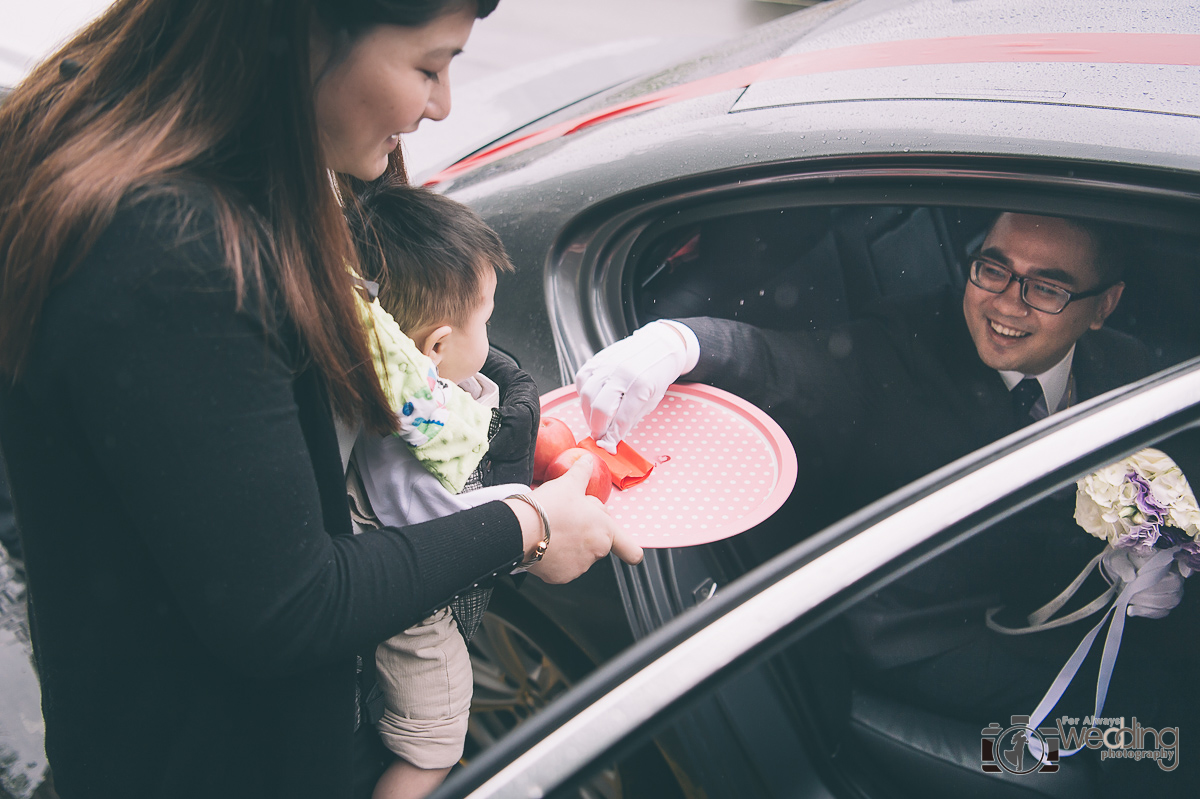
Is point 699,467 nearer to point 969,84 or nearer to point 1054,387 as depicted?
point 1054,387

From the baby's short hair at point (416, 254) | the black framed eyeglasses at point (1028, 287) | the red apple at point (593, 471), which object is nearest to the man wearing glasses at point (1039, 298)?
the black framed eyeglasses at point (1028, 287)

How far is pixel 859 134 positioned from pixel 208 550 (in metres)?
1.26

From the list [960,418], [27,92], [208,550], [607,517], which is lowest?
[960,418]

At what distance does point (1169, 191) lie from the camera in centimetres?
108

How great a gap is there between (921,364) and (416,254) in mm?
1006

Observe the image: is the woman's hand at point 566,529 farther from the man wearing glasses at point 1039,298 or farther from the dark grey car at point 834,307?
the man wearing glasses at point 1039,298

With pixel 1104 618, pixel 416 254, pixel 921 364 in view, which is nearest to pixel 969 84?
pixel 921 364

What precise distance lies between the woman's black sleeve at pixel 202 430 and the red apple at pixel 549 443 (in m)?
0.65

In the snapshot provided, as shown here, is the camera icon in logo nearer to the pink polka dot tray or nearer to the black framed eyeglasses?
the pink polka dot tray

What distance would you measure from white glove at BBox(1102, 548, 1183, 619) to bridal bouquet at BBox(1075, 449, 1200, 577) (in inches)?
0.5

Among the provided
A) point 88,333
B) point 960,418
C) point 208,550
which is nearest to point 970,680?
point 960,418

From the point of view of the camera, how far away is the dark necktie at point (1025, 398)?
1372 mm

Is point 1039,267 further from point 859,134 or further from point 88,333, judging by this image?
point 88,333

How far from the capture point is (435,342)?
1.21 m
